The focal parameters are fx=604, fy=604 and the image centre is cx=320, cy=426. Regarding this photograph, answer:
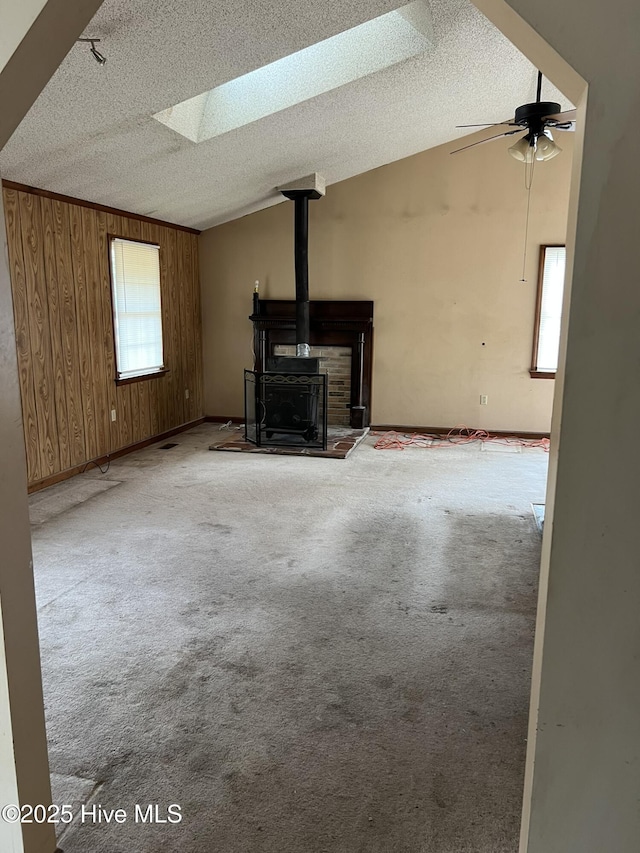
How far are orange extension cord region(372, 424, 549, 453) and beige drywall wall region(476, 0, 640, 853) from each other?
510 centimetres

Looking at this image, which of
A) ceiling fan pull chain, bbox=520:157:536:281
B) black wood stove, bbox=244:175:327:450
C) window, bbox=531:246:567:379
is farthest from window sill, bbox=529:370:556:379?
black wood stove, bbox=244:175:327:450

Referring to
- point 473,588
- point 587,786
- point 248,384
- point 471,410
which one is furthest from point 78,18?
point 471,410

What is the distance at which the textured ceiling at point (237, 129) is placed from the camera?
2.84 metres

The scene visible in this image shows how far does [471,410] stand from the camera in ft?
22.3

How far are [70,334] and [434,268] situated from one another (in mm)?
3837

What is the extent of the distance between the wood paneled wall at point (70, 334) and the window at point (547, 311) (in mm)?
3956

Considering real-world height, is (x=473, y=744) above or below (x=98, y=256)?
below

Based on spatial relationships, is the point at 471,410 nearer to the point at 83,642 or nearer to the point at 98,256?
the point at 98,256

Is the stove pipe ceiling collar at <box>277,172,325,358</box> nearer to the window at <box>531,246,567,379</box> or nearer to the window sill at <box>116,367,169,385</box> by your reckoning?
the window sill at <box>116,367,169,385</box>

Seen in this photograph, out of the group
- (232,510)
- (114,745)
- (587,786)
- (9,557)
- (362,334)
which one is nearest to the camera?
(587,786)

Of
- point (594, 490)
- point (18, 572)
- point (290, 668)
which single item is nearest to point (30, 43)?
→ point (18, 572)

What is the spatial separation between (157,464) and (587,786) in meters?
4.80

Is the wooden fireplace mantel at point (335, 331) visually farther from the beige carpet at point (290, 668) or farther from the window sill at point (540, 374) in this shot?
the beige carpet at point (290, 668)

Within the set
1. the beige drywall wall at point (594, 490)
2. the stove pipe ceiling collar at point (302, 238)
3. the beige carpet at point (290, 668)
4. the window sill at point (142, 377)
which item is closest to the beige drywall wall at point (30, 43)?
the beige drywall wall at point (594, 490)
